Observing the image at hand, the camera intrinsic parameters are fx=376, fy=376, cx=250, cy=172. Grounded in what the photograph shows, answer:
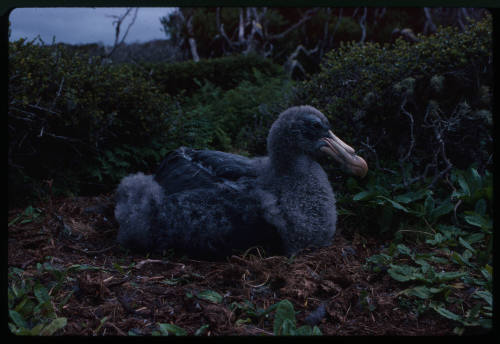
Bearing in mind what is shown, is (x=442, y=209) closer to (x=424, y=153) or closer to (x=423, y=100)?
(x=424, y=153)

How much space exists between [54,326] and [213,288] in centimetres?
85

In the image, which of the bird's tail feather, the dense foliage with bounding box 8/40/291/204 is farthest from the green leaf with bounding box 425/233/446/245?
the dense foliage with bounding box 8/40/291/204

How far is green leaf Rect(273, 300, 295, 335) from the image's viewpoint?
179 cm

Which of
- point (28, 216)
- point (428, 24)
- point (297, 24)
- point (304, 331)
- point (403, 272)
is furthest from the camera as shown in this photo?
point (428, 24)

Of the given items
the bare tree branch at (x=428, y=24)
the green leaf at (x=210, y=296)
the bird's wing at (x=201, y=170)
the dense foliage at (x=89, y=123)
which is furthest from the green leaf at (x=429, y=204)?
the bare tree branch at (x=428, y=24)

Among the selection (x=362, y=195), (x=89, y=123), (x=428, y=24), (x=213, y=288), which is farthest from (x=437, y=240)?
(x=428, y=24)

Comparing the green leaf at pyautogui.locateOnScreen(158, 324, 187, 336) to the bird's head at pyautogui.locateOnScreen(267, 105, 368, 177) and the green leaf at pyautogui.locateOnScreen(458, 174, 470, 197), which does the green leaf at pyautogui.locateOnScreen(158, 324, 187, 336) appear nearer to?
the bird's head at pyautogui.locateOnScreen(267, 105, 368, 177)

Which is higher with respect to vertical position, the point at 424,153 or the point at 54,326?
the point at 424,153

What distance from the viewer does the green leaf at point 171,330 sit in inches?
67.9

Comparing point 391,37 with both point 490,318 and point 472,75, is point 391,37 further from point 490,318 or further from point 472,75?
point 490,318

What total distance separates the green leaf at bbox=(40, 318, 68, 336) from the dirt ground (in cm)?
5

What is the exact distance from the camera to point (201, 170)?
2.85m

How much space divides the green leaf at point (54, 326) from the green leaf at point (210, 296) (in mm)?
665

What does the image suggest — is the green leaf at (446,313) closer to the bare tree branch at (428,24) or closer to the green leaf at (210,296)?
the green leaf at (210,296)
